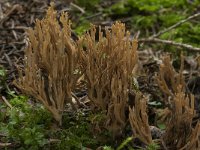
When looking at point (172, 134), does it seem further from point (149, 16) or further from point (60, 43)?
point (149, 16)

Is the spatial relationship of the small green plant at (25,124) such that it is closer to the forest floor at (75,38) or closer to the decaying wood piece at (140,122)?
the forest floor at (75,38)

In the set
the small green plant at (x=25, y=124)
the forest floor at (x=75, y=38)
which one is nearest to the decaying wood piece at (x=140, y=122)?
the forest floor at (x=75, y=38)

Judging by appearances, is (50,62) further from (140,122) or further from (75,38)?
(75,38)

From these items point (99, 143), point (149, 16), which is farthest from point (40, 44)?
point (149, 16)

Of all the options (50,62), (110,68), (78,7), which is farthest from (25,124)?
(78,7)

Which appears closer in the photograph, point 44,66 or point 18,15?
point 44,66

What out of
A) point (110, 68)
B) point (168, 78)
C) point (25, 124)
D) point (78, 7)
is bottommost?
point (25, 124)
